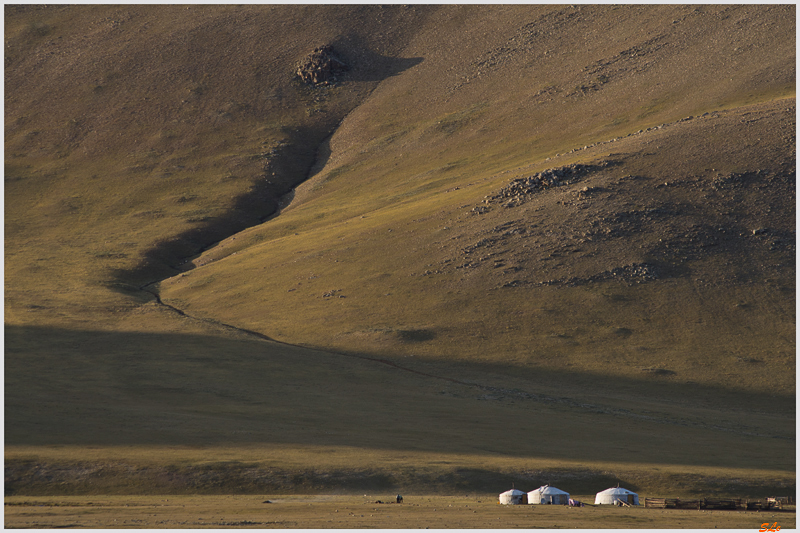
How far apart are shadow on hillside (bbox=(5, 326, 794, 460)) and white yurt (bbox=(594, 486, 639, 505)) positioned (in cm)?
885

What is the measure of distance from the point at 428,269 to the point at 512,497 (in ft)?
199

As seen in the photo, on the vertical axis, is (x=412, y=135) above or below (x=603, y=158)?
above

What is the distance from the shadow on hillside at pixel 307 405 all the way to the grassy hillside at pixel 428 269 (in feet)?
1.26

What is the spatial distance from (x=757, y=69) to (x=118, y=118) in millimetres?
129107

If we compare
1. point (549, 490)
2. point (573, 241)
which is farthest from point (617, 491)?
point (573, 241)

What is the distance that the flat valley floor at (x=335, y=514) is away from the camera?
121 ft

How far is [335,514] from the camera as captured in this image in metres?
39.8

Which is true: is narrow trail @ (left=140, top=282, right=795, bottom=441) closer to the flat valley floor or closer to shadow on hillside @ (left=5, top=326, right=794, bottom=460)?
shadow on hillside @ (left=5, top=326, right=794, bottom=460)

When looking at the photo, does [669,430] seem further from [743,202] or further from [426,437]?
[743,202]

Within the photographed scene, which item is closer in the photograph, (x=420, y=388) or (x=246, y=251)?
(x=420, y=388)

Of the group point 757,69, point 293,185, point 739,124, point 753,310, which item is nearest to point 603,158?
point 739,124

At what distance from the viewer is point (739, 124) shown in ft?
391

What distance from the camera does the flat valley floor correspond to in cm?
3678

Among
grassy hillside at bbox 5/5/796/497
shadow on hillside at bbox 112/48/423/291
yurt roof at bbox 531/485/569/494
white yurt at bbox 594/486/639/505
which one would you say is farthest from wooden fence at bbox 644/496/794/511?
shadow on hillside at bbox 112/48/423/291
